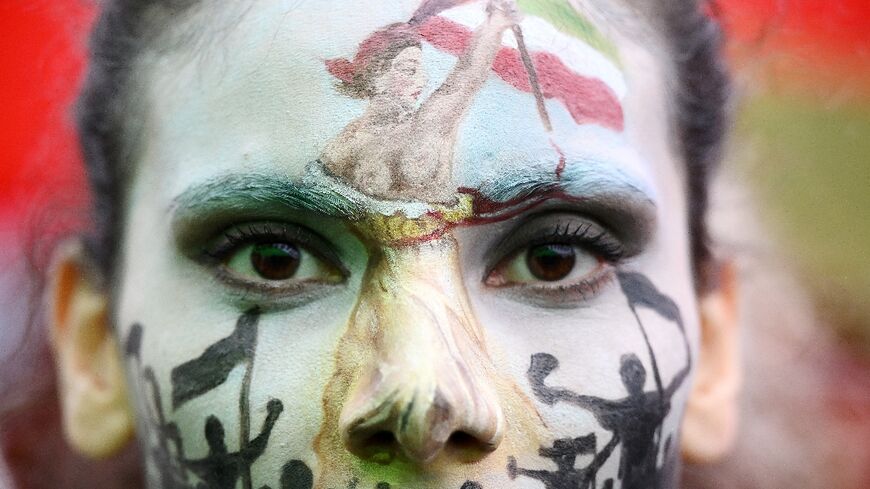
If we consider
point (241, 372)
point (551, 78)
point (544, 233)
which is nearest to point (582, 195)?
point (544, 233)

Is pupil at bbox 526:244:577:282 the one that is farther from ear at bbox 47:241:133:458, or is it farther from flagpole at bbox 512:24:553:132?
ear at bbox 47:241:133:458

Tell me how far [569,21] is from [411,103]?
0.33m

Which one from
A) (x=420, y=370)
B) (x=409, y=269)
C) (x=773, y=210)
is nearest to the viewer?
(x=420, y=370)

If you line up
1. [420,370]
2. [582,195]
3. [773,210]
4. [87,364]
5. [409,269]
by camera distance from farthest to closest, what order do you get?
[773,210], [87,364], [582,195], [409,269], [420,370]

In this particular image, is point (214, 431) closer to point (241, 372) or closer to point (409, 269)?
point (241, 372)

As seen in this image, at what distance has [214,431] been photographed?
1.23m

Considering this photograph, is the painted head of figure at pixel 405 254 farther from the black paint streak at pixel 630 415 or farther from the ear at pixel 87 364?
the ear at pixel 87 364

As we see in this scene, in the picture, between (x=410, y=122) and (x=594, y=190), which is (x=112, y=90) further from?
(x=594, y=190)

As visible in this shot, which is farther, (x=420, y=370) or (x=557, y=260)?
(x=557, y=260)

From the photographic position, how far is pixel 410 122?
47.6 inches

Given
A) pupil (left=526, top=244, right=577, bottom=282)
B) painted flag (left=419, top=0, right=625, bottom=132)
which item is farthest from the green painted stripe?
pupil (left=526, top=244, right=577, bottom=282)

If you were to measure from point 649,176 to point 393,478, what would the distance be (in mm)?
629

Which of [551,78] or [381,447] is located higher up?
[551,78]

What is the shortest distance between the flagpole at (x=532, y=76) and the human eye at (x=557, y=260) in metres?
0.14
